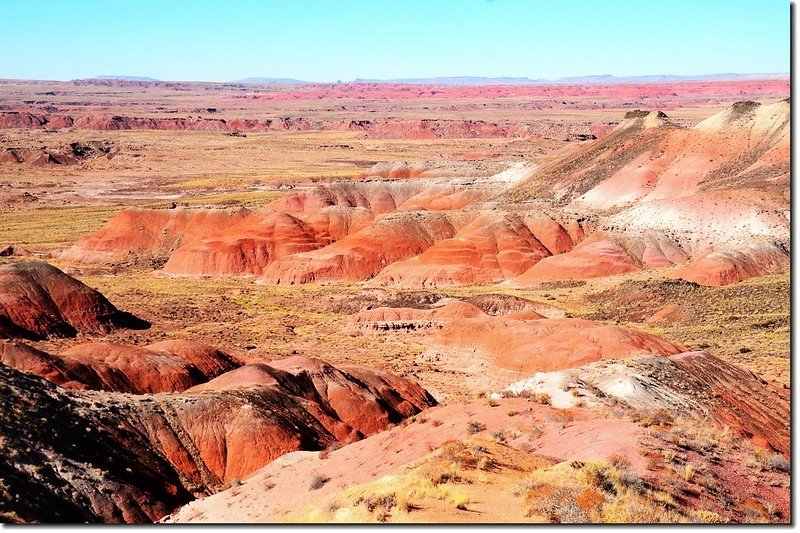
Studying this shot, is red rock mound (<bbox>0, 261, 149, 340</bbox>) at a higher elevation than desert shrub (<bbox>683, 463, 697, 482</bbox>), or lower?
lower

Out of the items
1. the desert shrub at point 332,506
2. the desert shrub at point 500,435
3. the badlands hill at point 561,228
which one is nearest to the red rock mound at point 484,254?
the badlands hill at point 561,228

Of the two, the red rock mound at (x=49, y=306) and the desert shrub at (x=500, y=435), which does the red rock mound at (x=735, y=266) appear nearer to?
the red rock mound at (x=49, y=306)

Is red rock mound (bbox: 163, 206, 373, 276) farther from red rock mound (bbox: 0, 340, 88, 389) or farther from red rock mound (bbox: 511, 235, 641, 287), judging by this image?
red rock mound (bbox: 0, 340, 88, 389)

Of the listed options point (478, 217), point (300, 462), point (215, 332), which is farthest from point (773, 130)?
point (300, 462)

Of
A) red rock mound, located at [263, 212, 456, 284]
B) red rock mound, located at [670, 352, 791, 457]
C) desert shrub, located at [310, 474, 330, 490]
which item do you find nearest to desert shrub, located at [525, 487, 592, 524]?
desert shrub, located at [310, 474, 330, 490]

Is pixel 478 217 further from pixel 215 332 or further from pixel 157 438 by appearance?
pixel 157 438

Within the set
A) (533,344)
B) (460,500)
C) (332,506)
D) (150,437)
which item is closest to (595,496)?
(460,500)
